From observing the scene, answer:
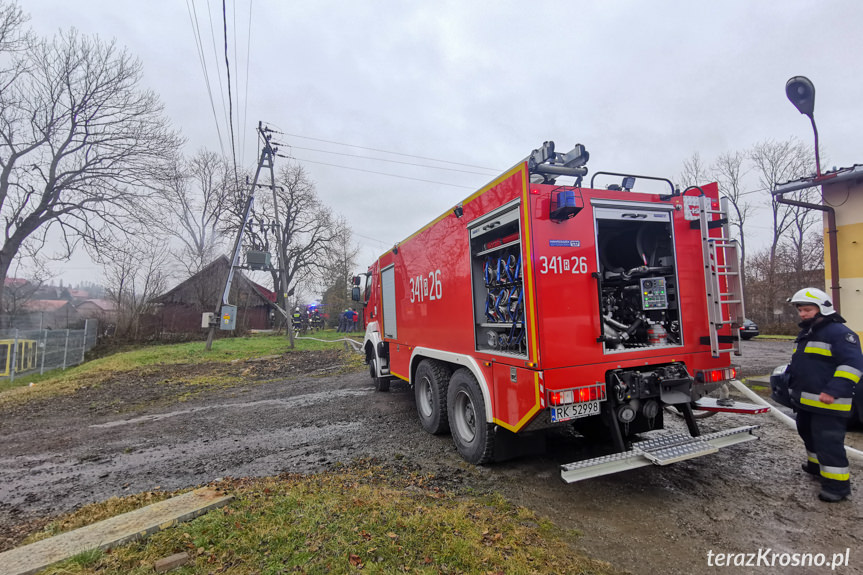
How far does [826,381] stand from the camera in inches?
129

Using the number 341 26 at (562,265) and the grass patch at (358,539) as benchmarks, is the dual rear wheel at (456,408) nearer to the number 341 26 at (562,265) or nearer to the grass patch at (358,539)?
the grass patch at (358,539)

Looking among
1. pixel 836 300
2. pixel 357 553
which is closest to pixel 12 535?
pixel 357 553

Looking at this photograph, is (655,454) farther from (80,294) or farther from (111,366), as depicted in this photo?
(80,294)

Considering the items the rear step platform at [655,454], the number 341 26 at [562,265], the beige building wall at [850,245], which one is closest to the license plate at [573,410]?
the rear step platform at [655,454]

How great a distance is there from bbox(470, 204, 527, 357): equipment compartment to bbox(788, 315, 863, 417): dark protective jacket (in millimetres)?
2332

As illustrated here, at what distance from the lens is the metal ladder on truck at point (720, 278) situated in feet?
12.3

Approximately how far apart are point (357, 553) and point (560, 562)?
127 centimetres

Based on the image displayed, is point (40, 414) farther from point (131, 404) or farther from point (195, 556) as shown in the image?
point (195, 556)

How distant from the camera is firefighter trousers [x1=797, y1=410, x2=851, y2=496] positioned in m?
3.12

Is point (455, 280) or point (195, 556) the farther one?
point (455, 280)

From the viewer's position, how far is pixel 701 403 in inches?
156

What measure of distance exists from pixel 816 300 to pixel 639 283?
4.38ft

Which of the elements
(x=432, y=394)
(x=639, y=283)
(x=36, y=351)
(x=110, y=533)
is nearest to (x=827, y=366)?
(x=639, y=283)

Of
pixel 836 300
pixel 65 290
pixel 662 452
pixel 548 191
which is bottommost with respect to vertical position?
pixel 662 452
